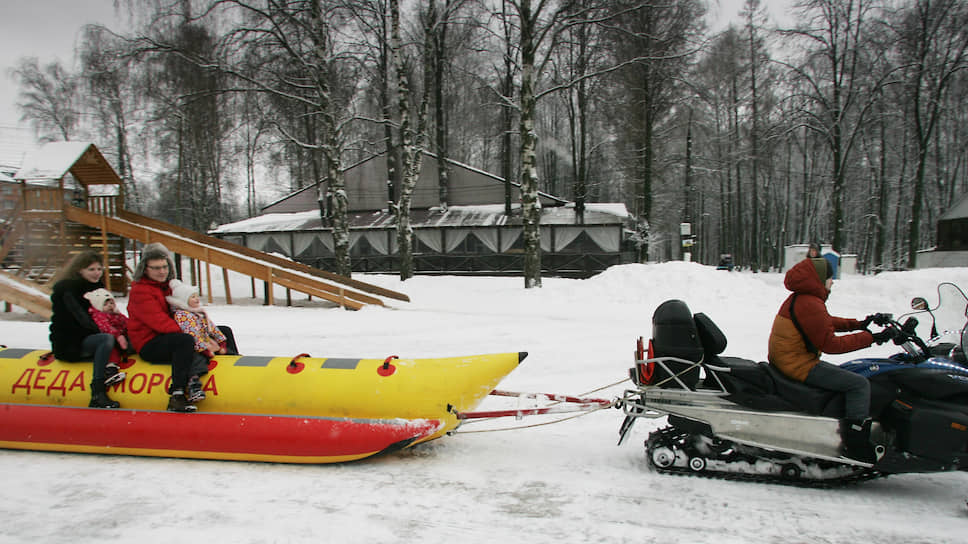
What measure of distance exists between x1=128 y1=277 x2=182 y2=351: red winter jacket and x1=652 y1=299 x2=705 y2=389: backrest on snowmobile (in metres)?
3.86

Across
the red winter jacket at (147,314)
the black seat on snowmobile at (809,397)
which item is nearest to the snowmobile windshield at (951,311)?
the black seat on snowmobile at (809,397)

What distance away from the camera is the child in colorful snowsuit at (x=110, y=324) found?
13.4ft

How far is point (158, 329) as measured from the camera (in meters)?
4.03

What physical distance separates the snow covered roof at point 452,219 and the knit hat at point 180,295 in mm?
19822

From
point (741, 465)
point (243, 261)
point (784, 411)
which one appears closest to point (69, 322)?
point (741, 465)

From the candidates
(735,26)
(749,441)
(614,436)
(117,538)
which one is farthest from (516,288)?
(735,26)

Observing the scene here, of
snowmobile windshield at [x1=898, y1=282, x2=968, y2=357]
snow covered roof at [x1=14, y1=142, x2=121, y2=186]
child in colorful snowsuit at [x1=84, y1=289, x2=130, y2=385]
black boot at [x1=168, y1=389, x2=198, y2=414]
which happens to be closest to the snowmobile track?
snowmobile windshield at [x1=898, y1=282, x2=968, y2=357]

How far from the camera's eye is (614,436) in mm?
4539

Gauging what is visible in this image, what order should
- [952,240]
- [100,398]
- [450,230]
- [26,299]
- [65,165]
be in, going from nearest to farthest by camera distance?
[100,398]
[26,299]
[65,165]
[952,240]
[450,230]

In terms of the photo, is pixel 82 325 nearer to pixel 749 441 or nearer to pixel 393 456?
pixel 393 456

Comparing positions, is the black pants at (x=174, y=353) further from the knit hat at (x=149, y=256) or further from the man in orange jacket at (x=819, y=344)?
the man in orange jacket at (x=819, y=344)

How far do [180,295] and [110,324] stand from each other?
0.69 meters

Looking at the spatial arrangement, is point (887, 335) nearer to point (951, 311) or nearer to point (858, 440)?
point (858, 440)

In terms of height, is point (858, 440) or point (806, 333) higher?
point (806, 333)
